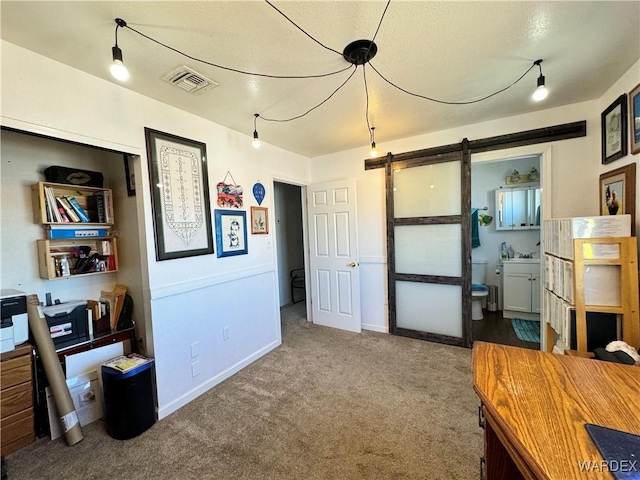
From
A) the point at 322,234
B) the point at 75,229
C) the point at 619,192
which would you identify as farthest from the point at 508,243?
the point at 75,229

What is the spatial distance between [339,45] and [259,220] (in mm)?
1956

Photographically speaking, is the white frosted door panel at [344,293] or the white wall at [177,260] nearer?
the white wall at [177,260]

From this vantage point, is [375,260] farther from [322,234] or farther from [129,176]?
[129,176]

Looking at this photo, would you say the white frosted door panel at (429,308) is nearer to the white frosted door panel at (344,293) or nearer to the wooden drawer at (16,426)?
the white frosted door panel at (344,293)

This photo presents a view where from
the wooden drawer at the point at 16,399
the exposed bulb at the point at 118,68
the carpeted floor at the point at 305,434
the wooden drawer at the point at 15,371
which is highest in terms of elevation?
the exposed bulb at the point at 118,68

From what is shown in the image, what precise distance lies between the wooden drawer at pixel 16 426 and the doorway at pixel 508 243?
4182 mm

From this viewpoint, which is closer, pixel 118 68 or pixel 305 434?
pixel 118 68

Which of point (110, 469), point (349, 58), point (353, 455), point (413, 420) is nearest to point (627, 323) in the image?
point (413, 420)

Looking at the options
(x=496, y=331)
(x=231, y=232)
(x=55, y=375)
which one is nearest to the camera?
(x=55, y=375)

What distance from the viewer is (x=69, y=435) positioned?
71.3 inches

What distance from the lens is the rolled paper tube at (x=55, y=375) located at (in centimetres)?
181

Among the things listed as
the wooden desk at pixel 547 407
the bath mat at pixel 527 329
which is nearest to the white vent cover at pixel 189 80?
the wooden desk at pixel 547 407

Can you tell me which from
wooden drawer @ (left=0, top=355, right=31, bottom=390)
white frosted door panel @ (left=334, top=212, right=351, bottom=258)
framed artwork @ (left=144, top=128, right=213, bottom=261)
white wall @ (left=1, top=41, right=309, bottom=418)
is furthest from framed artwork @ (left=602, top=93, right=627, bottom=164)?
wooden drawer @ (left=0, top=355, right=31, bottom=390)

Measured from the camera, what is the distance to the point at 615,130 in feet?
6.93
